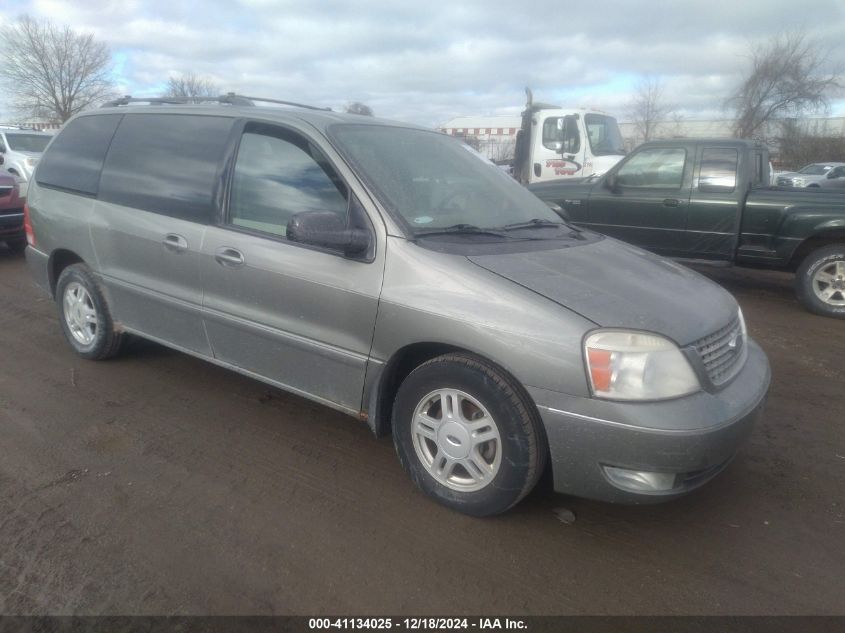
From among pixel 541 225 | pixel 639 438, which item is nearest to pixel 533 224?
pixel 541 225

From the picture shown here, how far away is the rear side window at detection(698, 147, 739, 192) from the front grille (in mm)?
4542

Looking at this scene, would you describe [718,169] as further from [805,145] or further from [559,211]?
[805,145]

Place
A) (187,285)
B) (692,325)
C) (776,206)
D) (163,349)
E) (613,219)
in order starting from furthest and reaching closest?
(613,219) < (776,206) < (163,349) < (187,285) < (692,325)

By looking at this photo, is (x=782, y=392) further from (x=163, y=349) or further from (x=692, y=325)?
(x=163, y=349)

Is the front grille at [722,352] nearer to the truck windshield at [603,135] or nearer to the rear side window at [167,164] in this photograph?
the rear side window at [167,164]

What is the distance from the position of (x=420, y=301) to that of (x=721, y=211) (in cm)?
539

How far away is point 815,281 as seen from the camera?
20.8ft

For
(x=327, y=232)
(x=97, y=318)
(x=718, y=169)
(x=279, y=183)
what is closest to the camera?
(x=327, y=232)

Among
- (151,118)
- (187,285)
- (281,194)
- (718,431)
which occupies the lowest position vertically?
(718,431)

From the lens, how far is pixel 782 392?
4.29m

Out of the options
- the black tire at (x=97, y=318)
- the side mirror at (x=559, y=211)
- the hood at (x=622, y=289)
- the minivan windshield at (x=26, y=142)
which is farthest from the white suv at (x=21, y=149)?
the hood at (x=622, y=289)

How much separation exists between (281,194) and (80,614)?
209cm

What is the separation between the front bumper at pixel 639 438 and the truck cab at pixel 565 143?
355 inches

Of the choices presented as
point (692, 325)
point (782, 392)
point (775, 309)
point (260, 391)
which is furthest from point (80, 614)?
point (775, 309)
